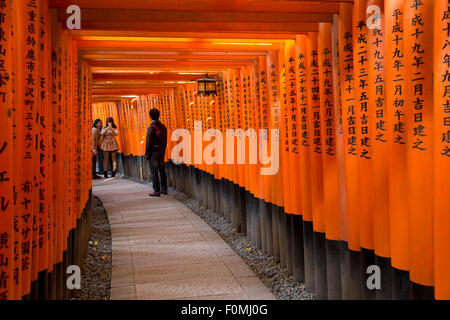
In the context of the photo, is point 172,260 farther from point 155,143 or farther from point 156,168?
point 156,168

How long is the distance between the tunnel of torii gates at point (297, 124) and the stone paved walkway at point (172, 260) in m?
0.70

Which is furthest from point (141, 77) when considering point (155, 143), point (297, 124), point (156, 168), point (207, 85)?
point (297, 124)

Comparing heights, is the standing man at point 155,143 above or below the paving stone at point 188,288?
above

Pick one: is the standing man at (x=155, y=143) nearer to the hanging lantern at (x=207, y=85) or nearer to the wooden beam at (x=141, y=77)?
the wooden beam at (x=141, y=77)

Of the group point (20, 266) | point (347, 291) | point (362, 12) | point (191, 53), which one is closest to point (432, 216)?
point (347, 291)

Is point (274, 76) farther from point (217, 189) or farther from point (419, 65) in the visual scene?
point (217, 189)

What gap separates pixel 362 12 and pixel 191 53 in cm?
353

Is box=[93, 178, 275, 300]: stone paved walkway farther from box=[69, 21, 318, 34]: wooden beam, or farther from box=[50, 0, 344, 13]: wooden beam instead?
box=[50, 0, 344, 13]: wooden beam

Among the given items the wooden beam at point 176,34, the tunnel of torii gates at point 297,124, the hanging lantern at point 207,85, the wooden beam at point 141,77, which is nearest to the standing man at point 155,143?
the wooden beam at point 141,77

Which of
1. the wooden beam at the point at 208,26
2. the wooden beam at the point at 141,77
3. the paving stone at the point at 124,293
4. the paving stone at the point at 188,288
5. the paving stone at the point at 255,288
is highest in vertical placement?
the wooden beam at the point at 141,77

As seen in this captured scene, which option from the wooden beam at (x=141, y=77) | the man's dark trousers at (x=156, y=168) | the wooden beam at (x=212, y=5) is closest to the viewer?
the wooden beam at (x=212, y=5)

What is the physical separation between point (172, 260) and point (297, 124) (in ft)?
9.87

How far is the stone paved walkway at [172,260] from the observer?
212 inches

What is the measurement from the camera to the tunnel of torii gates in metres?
2.83
